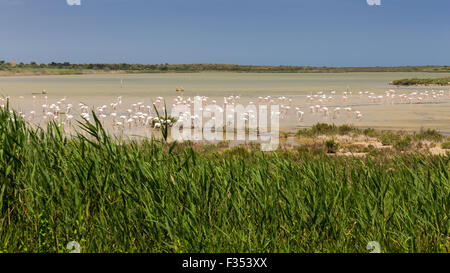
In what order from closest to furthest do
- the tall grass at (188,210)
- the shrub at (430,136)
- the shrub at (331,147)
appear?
the tall grass at (188,210), the shrub at (331,147), the shrub at (430,136)

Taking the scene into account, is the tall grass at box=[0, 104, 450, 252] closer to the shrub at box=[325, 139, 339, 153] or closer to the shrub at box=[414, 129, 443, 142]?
the shrub at box=[325, 139, 339, 153]

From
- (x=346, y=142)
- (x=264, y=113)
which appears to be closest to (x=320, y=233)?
(x=346, y=142)

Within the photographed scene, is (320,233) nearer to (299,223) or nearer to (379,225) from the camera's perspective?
(299,223)

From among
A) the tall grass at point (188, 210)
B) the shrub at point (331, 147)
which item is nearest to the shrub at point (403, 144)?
the shrub at point (331, 147)

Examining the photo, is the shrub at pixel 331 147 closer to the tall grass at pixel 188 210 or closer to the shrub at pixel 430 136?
the shrub at pixel 430 136

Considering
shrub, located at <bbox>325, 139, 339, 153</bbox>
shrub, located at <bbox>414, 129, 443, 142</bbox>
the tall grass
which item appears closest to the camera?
the tall grass

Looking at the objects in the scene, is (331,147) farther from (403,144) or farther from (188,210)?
(188,210)

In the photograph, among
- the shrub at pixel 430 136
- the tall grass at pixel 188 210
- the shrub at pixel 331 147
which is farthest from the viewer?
the shrub at pixel 430 136

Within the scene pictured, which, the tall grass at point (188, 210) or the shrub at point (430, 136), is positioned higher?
the tall grass at point (188, 210)

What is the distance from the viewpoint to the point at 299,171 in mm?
5801

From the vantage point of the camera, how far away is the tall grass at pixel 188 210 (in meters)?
4.25

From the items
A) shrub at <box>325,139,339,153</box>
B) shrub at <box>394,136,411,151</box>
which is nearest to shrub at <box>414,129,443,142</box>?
shrub at <box>394,136,411,151</box>

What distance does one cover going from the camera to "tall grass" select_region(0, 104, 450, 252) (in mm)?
4246

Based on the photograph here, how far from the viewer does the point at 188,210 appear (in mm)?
4230
